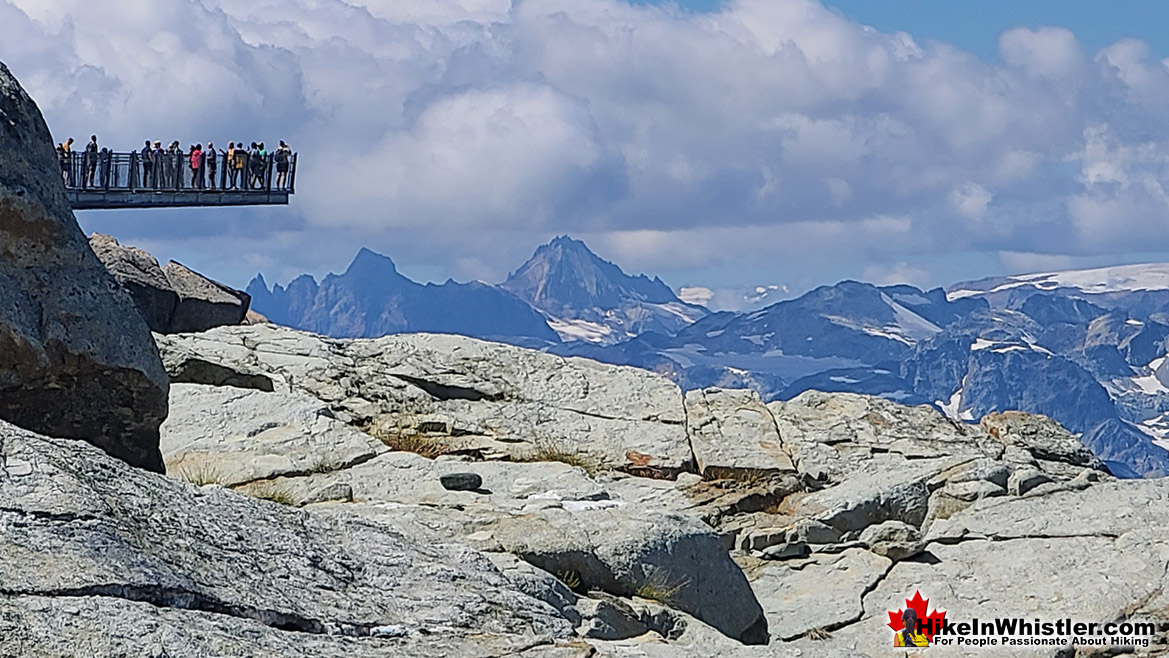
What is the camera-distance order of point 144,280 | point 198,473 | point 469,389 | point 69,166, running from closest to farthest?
point 198,473, point 469,389, point 144,280, point 69,166

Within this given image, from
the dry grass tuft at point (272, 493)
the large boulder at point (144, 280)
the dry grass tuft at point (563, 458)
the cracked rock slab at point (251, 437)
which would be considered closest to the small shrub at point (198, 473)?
the cracked rock slab at point (251, 437)

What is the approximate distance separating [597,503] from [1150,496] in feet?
30.6

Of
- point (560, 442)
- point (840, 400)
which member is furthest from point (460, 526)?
point (840, 400)

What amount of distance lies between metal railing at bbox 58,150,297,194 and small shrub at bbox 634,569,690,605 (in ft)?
132

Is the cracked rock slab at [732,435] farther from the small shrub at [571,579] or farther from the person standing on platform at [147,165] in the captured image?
the person standing on platform at [147,165]

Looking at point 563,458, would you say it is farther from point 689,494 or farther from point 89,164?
point 89,164

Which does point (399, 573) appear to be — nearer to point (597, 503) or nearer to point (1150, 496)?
point (597, 503)

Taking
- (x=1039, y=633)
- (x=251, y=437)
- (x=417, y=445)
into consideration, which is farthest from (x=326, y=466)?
(x=1039, y=633)

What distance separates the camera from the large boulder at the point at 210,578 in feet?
22.5

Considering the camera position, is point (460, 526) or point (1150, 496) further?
point (1150, 496)

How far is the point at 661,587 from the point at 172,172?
45.8 metres

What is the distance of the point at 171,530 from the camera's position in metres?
8.40

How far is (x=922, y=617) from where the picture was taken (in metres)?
16.6

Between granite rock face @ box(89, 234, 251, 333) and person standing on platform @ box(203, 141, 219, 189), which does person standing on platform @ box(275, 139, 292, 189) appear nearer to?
person standing on platform @ box(203, 141, 219, 189)
